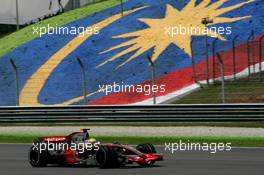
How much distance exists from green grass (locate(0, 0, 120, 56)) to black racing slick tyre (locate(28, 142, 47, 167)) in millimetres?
31644

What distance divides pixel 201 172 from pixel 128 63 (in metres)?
26.6

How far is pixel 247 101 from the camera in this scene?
30.1 m

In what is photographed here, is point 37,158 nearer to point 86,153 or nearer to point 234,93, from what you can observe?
point 86,153

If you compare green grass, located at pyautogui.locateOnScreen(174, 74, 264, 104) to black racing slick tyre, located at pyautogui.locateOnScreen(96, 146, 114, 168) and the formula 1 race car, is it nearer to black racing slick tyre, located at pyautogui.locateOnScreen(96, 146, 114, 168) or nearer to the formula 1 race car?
the formula 1 race car

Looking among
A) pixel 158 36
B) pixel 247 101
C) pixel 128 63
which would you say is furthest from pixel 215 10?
pixel 247 101

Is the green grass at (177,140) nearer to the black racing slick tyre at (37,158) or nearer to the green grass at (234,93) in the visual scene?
the black racing slick tyre at (37,158)

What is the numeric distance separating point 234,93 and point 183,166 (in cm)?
1626

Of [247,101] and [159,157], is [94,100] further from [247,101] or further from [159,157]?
[159,157]

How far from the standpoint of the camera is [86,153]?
15.1 metres

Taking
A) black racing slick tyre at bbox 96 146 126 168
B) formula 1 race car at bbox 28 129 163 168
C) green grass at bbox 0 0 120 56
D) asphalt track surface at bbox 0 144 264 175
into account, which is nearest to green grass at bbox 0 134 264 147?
asphalt track surface at bbox 0 144 264 175

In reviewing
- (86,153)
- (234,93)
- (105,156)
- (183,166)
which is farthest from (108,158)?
(234,93)

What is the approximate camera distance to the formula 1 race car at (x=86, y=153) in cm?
1467

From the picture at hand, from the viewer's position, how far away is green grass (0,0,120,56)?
157 feet

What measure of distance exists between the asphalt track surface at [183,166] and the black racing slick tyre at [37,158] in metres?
0.14
